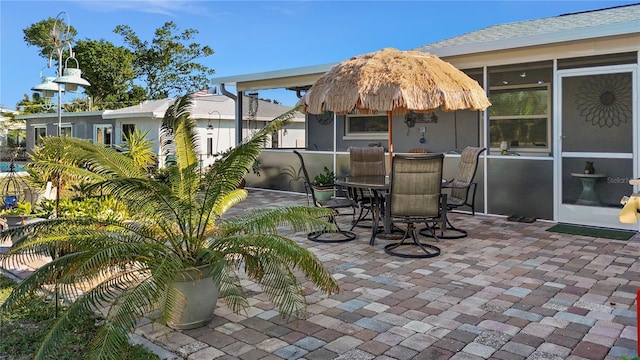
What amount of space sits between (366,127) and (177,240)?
26.9 ft

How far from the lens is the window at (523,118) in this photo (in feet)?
27.6

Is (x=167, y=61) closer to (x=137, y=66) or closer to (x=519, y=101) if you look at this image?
(x=137, y=66)

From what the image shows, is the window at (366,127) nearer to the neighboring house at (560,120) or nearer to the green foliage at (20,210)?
the neighboring house at (560,120)

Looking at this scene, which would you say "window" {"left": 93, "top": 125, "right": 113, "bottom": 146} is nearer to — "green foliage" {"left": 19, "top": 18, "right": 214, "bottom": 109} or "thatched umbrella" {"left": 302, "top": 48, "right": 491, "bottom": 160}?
"green foliage" {"left": 19, "top": 18, "right": 214, "bottom": 109}

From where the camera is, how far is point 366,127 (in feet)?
36.4

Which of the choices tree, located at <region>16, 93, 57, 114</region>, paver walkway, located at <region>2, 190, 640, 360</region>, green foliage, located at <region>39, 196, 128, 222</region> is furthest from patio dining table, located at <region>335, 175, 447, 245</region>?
tree, located at <region>16, 93, 57, 114</region>

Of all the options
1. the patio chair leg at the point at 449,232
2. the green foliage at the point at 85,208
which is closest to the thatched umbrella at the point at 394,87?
the patio chair leg at the point at 449,232

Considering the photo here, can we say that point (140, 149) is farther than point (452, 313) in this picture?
Yes

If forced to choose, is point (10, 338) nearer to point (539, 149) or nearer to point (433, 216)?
point (433, 216)

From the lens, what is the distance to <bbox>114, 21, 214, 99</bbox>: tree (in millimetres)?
28562

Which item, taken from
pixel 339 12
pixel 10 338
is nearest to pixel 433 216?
pixel 10 338

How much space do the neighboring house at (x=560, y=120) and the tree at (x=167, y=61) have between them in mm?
23633

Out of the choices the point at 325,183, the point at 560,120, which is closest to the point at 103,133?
the point at 325,183

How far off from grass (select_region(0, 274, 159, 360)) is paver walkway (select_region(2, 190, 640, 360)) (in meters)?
0.35
